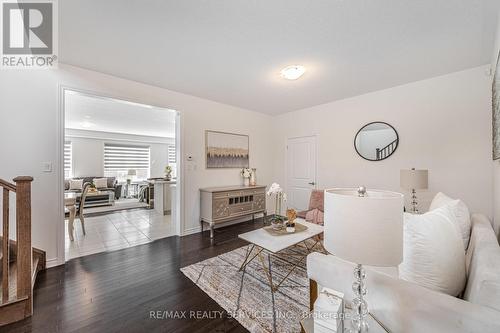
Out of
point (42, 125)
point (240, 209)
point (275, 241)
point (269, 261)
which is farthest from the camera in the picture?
point (240, 209)

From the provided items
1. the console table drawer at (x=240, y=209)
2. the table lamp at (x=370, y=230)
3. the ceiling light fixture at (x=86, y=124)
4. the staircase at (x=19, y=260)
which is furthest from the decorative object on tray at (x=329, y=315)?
the ceiling light fixture at (x=86, y=124)

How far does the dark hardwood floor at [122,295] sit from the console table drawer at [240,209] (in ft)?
3.35

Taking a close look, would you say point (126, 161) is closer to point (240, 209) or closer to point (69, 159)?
point (69, 159)

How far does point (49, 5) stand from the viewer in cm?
166

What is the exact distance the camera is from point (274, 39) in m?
2.09

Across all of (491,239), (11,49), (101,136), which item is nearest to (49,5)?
(11,49)

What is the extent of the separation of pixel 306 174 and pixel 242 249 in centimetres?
233

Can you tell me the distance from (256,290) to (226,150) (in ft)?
9.48

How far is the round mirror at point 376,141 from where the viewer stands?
3406 mm

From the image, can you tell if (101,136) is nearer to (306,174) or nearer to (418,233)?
(306,174)

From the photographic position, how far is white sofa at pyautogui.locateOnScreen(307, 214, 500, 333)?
809mm

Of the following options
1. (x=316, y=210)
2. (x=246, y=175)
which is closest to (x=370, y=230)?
(x=316, y=210)

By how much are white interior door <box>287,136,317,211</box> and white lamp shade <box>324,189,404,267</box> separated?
3757 mm

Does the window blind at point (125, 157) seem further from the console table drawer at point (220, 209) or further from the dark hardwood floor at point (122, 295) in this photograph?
the console table drawer at point (220, 209)
